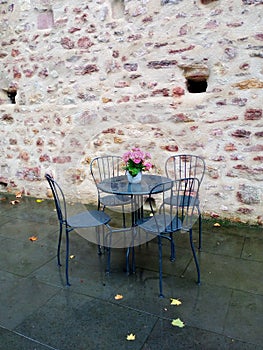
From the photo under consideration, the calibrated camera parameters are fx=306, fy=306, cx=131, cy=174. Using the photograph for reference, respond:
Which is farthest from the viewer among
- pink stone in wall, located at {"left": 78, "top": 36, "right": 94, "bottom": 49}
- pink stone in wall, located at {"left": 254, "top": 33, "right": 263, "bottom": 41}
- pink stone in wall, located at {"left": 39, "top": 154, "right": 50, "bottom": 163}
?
pink stone in wall, located at {"left": 39, "top": 154, "right": 50, "bottom": 163}

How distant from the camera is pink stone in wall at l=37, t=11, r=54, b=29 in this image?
12.5ft

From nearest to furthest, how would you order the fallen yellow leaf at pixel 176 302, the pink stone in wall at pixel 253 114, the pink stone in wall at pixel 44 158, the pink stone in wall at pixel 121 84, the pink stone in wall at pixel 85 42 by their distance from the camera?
the fallen yellow leaf at pixel 176 302 → the pink stone in wall at pixel 253 114 → the pink stone in wall at pixel 121 84 → the pink stone in wall at pixel 85 42 → the pink stone in wall at pixel 44 158

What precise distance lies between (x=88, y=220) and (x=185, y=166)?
135cm

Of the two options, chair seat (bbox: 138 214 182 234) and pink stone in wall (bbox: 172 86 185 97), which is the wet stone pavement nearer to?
chair seat (bbox: 138 214 182 234)

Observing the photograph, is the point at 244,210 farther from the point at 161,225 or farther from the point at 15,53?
the point at 15,53

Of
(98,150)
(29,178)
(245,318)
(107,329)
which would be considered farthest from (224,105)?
(29,178)

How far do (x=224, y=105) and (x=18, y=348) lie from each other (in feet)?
8.68

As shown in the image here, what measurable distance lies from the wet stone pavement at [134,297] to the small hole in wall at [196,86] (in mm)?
1487

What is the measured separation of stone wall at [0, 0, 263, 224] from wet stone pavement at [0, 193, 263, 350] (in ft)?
2.84

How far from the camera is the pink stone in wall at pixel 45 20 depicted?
12.5 ft

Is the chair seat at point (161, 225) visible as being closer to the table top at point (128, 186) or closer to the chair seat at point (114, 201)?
the table top at point (128, 186)

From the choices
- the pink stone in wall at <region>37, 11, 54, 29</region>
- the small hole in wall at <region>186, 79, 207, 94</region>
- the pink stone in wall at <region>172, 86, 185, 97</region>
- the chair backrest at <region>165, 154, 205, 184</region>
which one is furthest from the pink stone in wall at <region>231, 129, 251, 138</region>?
the pink stone in wall at <region>37, 11, 54, 29</region>

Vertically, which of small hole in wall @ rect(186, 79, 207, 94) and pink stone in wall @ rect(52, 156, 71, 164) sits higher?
small hole in wall @ rect(186, 79, 207, 94)

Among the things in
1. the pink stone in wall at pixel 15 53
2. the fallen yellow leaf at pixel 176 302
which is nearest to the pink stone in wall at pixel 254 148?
the fallen yellow leaf at pixel 176 302
